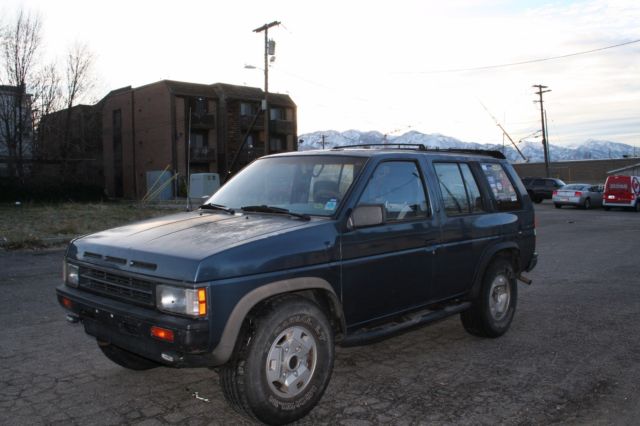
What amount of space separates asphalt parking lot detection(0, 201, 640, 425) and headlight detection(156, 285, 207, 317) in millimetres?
886

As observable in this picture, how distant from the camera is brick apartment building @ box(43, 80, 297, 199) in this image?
164 feet

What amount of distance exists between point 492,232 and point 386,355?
1.57m

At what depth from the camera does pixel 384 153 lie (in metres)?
4.47

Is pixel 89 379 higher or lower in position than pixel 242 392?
lower

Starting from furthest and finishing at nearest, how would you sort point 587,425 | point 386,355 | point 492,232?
1. point 492,232
2. point 386,355
3. point 587,425

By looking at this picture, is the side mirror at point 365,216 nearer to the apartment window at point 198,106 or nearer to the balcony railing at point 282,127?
the apartment window at point 198,106

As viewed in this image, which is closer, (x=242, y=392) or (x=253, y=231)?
(x=242, y=392)

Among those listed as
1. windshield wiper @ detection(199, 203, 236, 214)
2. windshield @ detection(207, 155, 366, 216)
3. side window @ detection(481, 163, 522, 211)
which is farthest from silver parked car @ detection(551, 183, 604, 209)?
windshield wiper @ detection(199, 203, 236, 214)

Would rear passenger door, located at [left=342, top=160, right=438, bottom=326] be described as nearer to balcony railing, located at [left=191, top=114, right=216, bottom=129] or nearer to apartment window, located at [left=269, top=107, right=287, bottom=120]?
balcony railing, located at [left=191, top=114, right=216, bottom=129]

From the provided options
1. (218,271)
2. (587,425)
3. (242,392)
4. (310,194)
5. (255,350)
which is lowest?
(587,425)

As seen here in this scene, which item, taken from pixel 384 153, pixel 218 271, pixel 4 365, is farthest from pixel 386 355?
pixel 4 365

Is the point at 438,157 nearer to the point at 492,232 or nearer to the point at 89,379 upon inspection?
the point at 492,232

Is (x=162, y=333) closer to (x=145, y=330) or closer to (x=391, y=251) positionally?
(x=145, y=330)

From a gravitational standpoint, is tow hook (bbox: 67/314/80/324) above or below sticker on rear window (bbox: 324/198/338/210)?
below
